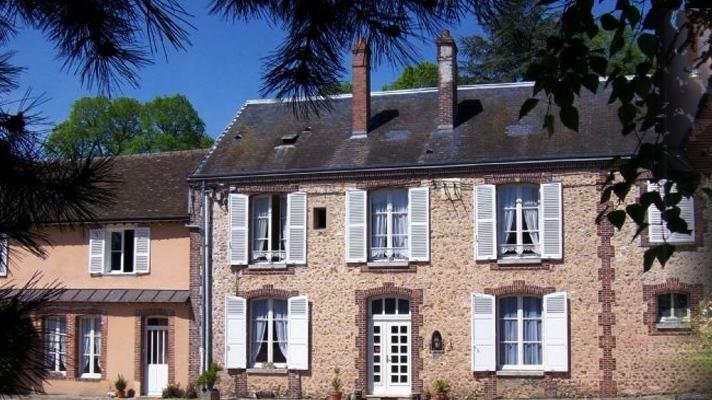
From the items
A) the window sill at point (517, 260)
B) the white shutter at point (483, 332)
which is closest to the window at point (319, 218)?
the white shutter at point (483, 332)

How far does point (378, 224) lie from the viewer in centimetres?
2214

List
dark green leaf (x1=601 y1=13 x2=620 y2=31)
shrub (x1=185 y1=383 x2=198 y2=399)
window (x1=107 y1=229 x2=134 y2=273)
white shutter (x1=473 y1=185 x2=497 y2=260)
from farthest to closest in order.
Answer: window (x1=107 y1=229 x2=134 y2=273) → shrub (x1=185 y1=383 x2=198 y2=399) → white shutter (x1=473 y1=185 x2=497 y2=260) → dark green leaf (x1=601 y1=13 x2=620 y2=31)

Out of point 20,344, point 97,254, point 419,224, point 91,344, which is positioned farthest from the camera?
point 97,254

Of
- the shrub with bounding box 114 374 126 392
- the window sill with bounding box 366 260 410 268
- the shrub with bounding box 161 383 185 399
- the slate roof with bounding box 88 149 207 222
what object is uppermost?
the slate roof with bounding box 88 149 207 222

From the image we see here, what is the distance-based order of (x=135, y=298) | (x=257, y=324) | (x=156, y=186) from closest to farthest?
(x=257, y=324), (x=135, y=298), (x=156, y=186)

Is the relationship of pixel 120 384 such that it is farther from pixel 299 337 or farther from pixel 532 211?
pixel 532 211

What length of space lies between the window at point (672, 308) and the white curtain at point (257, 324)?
27.7 ft

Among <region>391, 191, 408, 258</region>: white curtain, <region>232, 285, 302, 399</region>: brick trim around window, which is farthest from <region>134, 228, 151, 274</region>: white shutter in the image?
<region>391, 191, 408, 258</region>: white curtain

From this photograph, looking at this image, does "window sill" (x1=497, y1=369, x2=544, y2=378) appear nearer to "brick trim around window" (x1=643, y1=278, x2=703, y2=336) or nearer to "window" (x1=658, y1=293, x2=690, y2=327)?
"brick trim around window" (x1=643, y1=278, x2=703, y2=336)

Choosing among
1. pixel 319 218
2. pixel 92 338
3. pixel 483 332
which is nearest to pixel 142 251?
pixel 92 338

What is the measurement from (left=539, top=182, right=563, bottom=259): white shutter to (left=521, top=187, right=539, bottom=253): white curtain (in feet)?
0.94

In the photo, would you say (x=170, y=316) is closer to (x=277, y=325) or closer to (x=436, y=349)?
(x=277, y=325)

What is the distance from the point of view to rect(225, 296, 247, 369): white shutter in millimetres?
22469

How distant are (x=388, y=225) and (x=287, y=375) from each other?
392 cm
